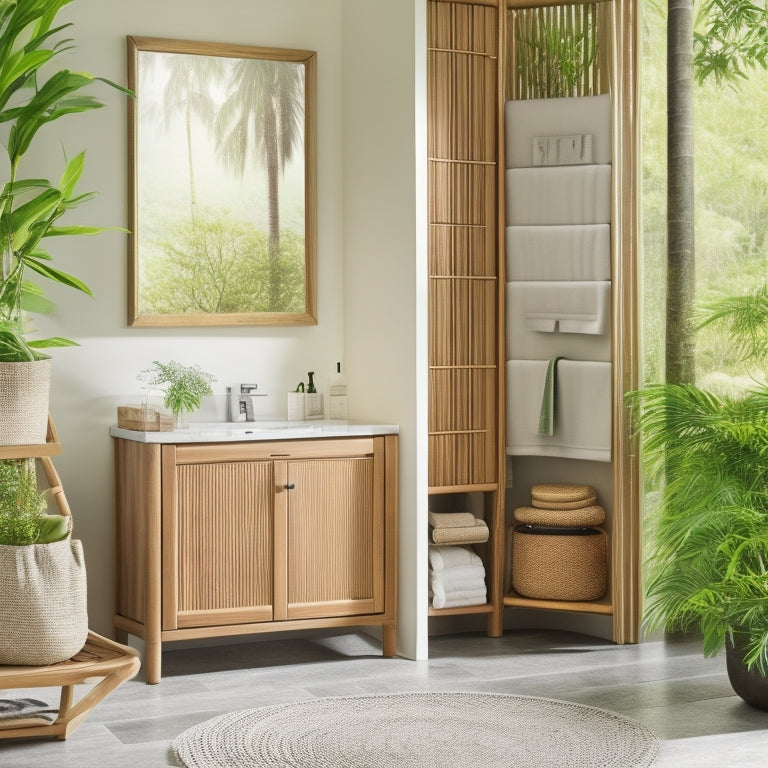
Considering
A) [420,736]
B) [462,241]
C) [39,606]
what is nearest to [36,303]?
[39,606]

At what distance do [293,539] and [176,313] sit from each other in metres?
1.04

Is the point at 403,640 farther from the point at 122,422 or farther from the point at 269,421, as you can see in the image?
the point at 122,422

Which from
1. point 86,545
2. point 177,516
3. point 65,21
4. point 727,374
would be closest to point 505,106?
point 727,374

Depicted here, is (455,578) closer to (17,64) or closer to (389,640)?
(389,640)

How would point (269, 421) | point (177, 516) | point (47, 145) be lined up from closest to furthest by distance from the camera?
point (177, 516) → point (47, 145) → point (269, 421)

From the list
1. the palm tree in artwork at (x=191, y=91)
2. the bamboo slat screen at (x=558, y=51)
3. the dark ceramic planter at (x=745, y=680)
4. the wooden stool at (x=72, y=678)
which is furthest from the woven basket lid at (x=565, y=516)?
the wooden stool at (x=72, y=678)

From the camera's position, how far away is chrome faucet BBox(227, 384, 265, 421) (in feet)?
15.6

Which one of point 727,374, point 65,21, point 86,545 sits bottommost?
point 86,545

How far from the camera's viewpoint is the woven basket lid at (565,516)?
4.79 meters

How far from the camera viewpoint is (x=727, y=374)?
470 cm

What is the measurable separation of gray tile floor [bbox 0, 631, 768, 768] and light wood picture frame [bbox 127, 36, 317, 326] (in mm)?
1354

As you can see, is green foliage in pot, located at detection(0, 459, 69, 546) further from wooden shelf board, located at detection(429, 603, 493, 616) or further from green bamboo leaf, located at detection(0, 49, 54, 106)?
wooden shelf board, located at detection(429, 603, 493, 616)

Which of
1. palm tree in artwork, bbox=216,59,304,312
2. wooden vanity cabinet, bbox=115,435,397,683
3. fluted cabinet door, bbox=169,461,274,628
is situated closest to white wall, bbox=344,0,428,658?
wooden vanity cabinet, bbox=115,435,397,683

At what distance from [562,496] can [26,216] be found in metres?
2.32
